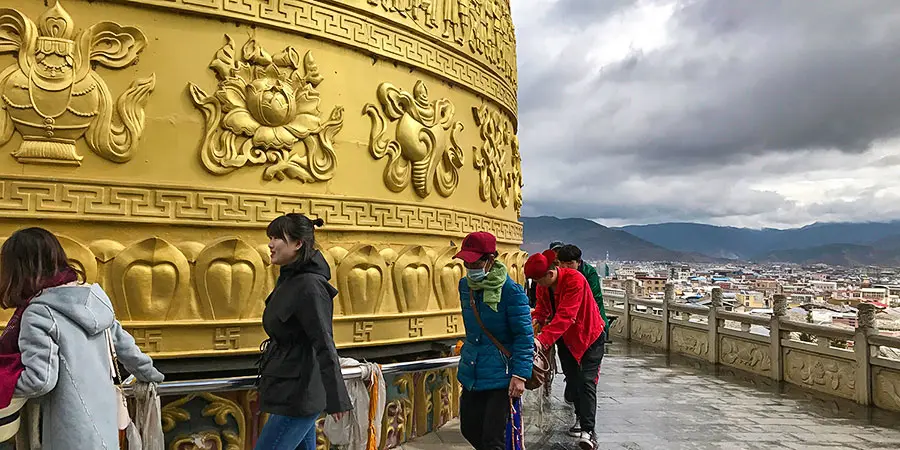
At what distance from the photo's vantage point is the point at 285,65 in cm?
469

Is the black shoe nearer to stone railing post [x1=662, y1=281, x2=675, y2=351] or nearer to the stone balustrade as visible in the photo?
the stone balustrade

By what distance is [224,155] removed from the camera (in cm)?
445

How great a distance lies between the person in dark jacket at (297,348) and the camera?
308 centimetres

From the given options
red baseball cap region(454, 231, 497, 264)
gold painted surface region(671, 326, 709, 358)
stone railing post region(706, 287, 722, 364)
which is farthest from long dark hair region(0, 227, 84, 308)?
gold painted surface region(671, 326, 709, 358)

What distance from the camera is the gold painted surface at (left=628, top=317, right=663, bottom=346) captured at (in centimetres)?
1322

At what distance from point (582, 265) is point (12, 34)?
203 inches

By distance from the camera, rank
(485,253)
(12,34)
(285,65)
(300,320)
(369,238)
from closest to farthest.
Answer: (300,320) → (485,253) → (12,34) → (285,65) → (369,238)

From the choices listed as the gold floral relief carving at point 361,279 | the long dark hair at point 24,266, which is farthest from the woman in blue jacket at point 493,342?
the long dark hair at point 24,266

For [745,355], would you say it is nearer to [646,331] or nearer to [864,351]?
[864,351]

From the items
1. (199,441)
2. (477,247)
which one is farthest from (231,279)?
(477,247)

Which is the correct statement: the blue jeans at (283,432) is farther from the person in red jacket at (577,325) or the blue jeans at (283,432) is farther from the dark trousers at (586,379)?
the dark trousers at (586,379)

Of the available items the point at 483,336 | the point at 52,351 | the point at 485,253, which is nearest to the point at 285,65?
the point at 485,253

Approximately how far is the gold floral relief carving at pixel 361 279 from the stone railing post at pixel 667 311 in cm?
902

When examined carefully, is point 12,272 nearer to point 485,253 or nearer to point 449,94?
point 485,253
